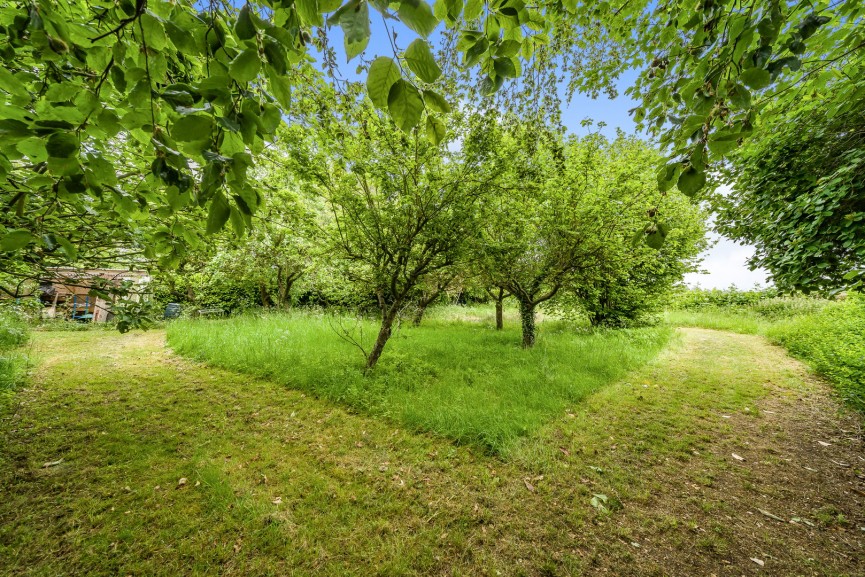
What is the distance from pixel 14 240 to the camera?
3.87 ft

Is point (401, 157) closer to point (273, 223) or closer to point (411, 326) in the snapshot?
point (273, 223)

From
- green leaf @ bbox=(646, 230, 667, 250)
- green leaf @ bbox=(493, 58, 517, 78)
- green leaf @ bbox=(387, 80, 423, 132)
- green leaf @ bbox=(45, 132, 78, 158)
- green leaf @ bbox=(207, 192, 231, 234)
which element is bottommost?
green leaf @ bbox=(207, 192, 231, 234)

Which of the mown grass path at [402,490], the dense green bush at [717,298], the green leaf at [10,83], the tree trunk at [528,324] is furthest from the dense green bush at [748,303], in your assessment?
the green leaf at [10,83]

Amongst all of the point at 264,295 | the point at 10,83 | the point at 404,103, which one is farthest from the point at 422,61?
the point at 264,295

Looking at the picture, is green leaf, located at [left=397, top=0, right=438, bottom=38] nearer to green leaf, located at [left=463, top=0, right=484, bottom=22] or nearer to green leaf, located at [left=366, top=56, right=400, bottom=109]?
green leaf, located at [left=366, top=56, right=400, bottom=109]

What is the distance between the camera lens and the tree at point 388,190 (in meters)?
5.44

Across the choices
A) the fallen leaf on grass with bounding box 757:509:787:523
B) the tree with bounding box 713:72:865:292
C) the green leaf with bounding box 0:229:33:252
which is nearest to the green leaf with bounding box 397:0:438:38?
the green leaf with bounding box 0:229:33:252

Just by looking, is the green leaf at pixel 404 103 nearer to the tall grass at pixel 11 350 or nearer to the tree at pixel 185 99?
the tree at pixel 185 99

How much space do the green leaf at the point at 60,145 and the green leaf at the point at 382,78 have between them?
0.84 m

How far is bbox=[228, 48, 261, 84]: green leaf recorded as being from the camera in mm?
843

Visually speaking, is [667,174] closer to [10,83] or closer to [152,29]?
[152,29]

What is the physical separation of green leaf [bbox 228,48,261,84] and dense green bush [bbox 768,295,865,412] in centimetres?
977

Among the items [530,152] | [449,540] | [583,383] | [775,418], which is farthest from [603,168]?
[449,540]

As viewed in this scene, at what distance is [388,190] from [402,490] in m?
4.85
